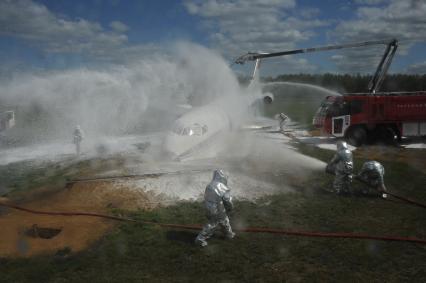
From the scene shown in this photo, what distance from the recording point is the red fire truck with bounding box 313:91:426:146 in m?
24.5

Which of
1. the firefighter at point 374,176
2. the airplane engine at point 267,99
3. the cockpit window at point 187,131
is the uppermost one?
the airplane engine at point 267,99

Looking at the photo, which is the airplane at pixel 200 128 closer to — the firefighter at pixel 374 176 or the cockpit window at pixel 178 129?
the cockpit window at pixel 178 129

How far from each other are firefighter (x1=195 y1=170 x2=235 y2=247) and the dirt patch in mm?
3366

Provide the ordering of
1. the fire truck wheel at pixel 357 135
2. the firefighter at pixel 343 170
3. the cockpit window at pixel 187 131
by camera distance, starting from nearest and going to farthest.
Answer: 1. the firefighter at pixel 343 170
2. the cockpit window at pixel 187 131
3. the fire truck wheel at pixel 357 135

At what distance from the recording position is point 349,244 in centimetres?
999

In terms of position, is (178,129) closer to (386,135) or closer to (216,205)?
(216,205)

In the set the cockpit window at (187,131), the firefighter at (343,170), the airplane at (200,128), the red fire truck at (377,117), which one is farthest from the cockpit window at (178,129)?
the red fire truck at (377,117)

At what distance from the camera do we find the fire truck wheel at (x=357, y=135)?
24.7 metres

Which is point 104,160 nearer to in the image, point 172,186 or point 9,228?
point 172,186

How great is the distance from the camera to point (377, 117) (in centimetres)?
2456

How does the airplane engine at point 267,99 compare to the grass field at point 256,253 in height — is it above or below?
above

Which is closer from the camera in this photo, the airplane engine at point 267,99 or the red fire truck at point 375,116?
the red fire truck at point 375,116

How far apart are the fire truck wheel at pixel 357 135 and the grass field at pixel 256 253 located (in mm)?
12177

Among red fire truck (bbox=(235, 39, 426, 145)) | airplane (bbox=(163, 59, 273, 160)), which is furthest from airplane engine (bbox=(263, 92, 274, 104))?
red fire truck (bbox=(235, 39, 426, 145))
